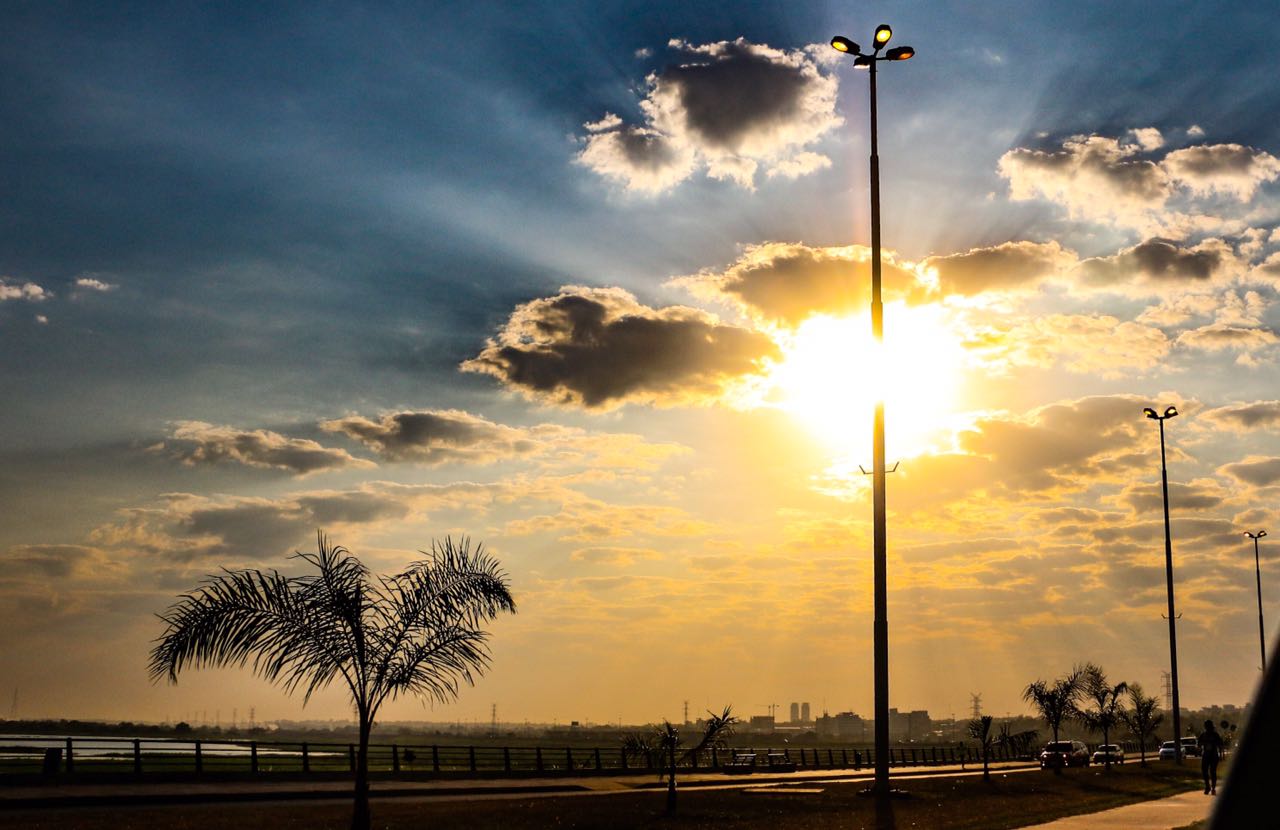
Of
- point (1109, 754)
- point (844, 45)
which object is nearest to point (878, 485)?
point (844, 45)

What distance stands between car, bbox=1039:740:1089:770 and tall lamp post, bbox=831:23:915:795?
39.5 meters

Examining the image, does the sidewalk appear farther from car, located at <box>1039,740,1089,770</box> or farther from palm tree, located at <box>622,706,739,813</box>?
A: car, located at <box>1039,740,1089,770</box>

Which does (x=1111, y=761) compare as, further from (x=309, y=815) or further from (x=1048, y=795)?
(x=309, y=815)

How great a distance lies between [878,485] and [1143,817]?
10500 mm

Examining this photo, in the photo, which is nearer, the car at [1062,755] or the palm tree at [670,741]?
the palm tree at [670,741]

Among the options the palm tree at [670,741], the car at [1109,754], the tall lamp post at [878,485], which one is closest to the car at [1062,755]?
the car at [1109,754]

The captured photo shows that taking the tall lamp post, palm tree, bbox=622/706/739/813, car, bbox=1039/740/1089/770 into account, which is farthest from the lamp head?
car, bbox=1039/740/1089/770

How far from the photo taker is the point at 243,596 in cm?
1959

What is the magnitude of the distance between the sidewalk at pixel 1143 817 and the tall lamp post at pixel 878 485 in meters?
3.60

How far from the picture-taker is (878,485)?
86.5ft

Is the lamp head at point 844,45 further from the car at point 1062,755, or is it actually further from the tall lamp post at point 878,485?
the car at point 1062,755

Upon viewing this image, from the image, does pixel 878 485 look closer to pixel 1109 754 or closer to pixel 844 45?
pixel 844 45

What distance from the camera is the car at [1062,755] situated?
6216cm

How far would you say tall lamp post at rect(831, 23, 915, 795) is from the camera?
2509cm
